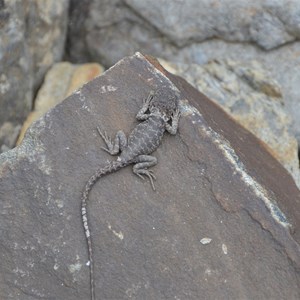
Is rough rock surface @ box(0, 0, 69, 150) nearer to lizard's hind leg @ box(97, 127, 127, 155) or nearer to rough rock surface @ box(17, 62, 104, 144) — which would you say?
rough rock surface @ box(17, 62, 104, 144)

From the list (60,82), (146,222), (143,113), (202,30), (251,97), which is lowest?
(60,82)

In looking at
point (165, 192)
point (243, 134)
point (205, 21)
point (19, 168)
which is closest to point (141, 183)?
point (165, 192)

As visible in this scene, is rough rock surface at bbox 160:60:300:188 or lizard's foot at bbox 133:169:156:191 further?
rough rock surface at bbox 160:60:300:188

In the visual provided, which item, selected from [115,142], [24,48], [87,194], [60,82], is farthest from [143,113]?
[60,82]

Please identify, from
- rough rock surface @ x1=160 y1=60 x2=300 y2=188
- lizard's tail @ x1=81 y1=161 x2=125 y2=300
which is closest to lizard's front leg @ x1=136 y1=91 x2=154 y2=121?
lizard's tail @ x1=81 y1=161 x2=125 y2=300

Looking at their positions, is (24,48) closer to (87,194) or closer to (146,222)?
(87,194)

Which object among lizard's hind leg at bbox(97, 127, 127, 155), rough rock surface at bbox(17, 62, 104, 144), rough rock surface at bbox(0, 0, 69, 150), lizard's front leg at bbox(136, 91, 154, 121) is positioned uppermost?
lizard's front leg at bbox(136, 91, 154, 121)

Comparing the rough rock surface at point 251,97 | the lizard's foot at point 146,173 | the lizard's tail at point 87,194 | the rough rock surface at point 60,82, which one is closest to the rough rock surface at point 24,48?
the rough rock surface at point 60,82
